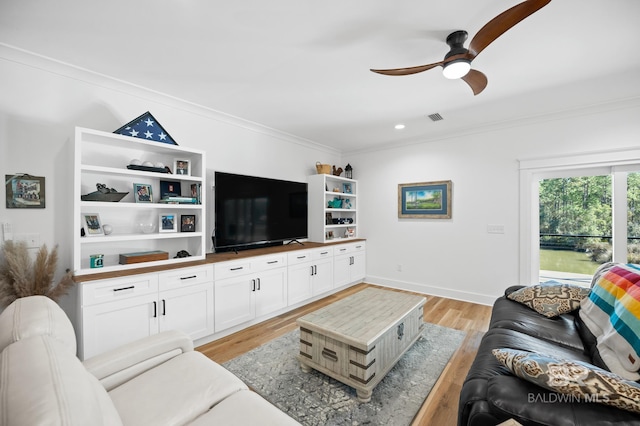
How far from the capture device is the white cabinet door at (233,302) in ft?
9.15

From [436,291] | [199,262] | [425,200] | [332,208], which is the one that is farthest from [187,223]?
[436,291]

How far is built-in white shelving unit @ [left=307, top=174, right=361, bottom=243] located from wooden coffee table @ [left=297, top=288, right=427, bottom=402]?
2079 mm

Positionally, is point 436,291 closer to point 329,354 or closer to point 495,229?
point 495,229

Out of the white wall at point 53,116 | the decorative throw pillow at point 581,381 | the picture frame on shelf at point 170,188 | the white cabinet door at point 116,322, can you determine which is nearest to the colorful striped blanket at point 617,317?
the decorative throw pillow at point 581,381

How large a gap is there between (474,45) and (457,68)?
0.58 ft

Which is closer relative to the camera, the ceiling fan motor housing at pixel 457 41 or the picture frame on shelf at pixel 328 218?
the ceiling fan motor housing at pixel 457 41

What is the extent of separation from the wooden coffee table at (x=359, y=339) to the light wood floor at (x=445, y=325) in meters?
0.36

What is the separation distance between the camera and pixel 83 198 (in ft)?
7.53

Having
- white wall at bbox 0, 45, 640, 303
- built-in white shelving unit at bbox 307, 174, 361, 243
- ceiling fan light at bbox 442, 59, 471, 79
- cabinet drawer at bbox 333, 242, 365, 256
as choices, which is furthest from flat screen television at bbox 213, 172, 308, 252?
ceiling fan light at bbox 442, 59, 471, 79

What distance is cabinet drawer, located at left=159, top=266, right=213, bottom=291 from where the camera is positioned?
2414 millimetres

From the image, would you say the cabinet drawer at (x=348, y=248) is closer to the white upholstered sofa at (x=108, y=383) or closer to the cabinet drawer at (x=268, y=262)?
the cabinet drawer at (x=268, y=262)

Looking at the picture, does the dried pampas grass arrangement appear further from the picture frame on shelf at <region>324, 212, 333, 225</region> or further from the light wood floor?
the picture frame on shelf at <region>324, 212, 333, 225</region>

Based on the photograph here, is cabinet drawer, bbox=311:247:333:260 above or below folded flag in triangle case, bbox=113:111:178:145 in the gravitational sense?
below

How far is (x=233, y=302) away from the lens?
2.92 meters
